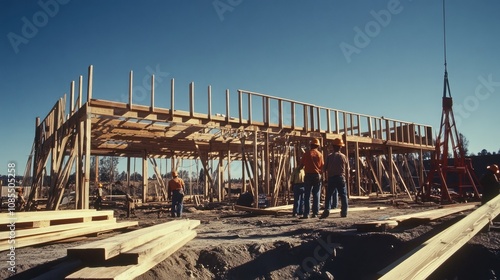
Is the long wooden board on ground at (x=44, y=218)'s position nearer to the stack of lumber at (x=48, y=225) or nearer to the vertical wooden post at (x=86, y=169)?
the stack of lumber at (x=48, y=225)

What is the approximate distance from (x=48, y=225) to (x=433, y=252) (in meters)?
6.27

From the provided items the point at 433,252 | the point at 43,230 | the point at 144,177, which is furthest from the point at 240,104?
the point at 433,252

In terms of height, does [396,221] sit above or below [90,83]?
below

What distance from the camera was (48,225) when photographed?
6.46 meters

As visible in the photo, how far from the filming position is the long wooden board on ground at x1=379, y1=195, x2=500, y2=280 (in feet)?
10.2

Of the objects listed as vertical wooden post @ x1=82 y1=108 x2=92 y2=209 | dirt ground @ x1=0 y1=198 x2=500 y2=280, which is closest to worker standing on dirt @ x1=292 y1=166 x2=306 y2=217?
dirt ground @ x1=0 y1=198 x2=500 y2=280

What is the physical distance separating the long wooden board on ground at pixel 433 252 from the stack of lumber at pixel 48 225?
18.5 feet

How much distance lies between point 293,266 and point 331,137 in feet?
39.6

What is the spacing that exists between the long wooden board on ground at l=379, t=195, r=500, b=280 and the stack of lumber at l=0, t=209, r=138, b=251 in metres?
5.64

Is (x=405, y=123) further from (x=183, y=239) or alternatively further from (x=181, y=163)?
(x=183, y=239)

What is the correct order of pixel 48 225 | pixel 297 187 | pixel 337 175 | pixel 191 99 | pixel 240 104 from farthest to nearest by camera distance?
pixel 240 104 < pixel 191 99 < pixel 297 187 < pixel 337 175 < pixel 48 225

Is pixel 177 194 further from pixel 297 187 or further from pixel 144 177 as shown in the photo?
pixel 144 177

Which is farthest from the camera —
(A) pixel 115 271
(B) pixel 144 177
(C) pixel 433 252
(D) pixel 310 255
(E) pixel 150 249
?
(B) pixel 144 177

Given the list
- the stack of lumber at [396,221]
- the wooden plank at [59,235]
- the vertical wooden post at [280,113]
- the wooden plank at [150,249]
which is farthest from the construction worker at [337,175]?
the vertical wooden post at [280,113]
